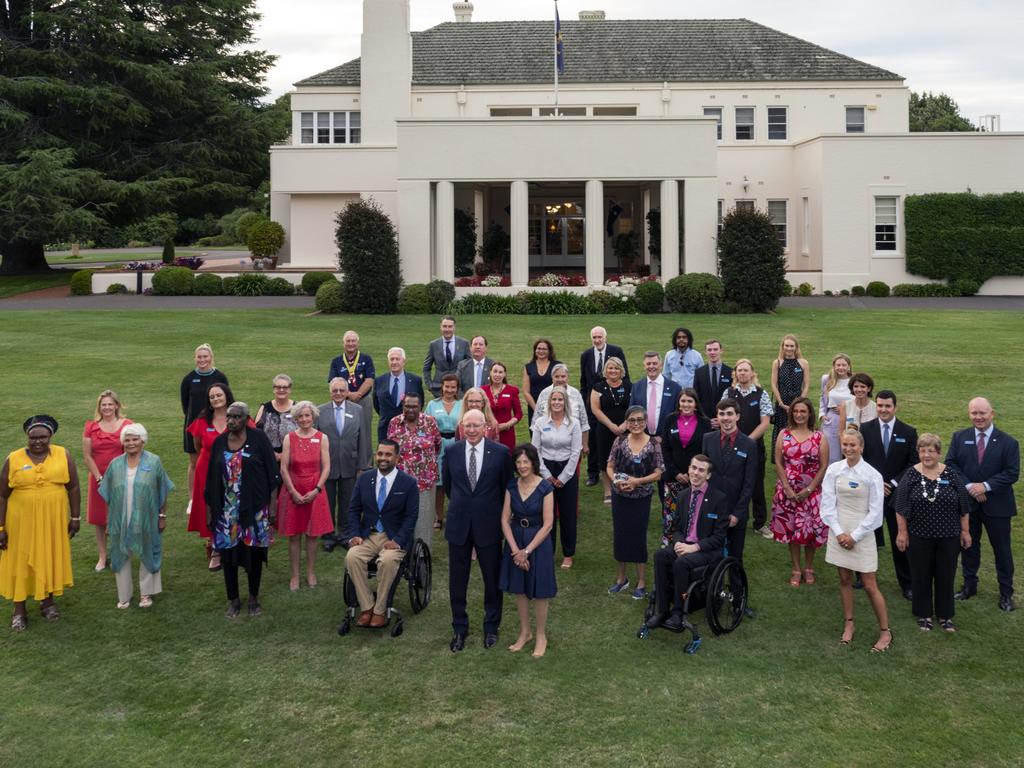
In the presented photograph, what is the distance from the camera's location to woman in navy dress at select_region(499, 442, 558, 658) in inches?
323

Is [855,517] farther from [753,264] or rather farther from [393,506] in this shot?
[753,264]

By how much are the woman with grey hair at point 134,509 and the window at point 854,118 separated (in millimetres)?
40721

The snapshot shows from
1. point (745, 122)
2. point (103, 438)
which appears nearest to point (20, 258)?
point (745, 122)

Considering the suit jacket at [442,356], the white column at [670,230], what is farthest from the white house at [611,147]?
the suit jacket at [442,356]

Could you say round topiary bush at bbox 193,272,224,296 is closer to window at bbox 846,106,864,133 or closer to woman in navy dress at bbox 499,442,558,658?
window at bbox 846,106,864,133

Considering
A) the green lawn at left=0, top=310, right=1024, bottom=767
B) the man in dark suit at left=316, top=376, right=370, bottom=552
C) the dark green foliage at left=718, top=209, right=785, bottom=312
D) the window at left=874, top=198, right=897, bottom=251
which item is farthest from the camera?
the window at left=874, top=198, right=897, bottom=251

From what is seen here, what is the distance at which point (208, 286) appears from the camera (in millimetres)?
37156

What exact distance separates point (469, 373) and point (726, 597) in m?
4.88

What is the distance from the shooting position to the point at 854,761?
21.5 ft

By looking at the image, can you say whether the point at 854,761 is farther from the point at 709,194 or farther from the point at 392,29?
the point at 392,29

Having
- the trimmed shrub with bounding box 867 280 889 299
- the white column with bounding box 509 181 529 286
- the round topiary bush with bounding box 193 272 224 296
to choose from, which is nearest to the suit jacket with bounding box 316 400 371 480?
the white column with bounding box 509 181 529 286

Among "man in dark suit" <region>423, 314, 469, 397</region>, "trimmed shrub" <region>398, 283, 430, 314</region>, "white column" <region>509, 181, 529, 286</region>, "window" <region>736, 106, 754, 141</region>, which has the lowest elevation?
"man in dark suit" <region>423, 314, 469, 397</region>

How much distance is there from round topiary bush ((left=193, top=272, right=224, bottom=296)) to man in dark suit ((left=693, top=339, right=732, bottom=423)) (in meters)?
28.6

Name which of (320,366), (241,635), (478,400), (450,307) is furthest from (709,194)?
(241,635)
